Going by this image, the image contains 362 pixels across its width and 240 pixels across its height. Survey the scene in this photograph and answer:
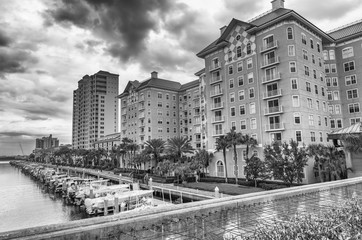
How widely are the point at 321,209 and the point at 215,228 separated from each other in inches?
136

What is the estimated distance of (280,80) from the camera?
3956cm

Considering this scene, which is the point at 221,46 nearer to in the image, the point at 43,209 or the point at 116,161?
the point at 43,209

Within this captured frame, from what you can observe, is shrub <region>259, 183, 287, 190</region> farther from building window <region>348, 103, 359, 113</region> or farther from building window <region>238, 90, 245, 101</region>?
building window <region>348, 103, 359, 113</region>

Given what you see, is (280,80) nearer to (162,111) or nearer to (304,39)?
(304,39)

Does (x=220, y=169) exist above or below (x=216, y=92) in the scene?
below

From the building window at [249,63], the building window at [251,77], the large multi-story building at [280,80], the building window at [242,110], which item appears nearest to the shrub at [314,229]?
the large multi-story building at [280,80]

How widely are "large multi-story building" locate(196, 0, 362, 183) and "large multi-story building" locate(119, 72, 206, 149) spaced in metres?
23.7

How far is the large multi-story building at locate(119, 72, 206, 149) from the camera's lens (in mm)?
74688

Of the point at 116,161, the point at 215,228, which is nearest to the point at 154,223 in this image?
the point at 215,228

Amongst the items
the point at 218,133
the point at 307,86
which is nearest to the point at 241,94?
the point at 218,133

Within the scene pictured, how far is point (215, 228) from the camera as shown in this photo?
5070mm

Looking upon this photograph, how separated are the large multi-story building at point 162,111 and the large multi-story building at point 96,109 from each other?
7512cm

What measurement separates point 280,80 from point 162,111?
4404cm

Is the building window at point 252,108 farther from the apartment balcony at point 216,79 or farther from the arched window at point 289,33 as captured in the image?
the arched window at point 289,33
